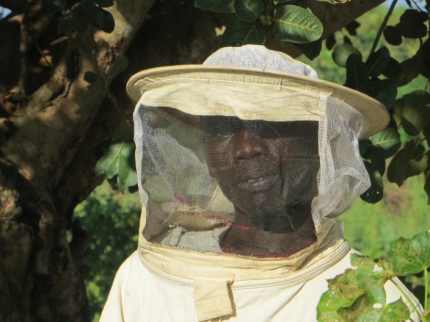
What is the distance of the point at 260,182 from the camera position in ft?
5.91

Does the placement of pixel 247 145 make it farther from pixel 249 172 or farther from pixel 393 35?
pixel 393 35

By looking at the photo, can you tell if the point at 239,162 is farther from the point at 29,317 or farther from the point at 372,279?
the point at 29,317

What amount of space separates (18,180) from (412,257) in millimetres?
1607

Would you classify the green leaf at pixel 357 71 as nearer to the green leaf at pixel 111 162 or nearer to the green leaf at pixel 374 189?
the green leaf at pixel 374 189

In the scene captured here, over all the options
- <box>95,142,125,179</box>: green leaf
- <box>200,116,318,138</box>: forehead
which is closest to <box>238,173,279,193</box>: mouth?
<box>200,116,318,138</box>: forehead

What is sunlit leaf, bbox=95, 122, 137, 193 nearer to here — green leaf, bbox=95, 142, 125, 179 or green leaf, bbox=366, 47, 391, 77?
green leaf, bbox=95, 142, 125, 179

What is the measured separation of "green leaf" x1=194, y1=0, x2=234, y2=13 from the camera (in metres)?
2.34

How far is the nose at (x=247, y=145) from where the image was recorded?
5.95ft

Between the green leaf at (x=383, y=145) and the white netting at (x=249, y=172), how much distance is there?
27.2 inches

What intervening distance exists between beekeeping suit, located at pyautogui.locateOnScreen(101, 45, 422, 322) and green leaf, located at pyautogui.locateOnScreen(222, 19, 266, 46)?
1.39ft

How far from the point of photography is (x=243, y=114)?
69.5 inches

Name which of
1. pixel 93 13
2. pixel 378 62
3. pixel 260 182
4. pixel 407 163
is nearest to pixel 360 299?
pixel 260 182

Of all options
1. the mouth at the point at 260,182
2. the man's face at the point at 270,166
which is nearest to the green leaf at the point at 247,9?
the man's face at the point at 270,166

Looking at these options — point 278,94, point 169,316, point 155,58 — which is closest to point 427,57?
point 155,58
